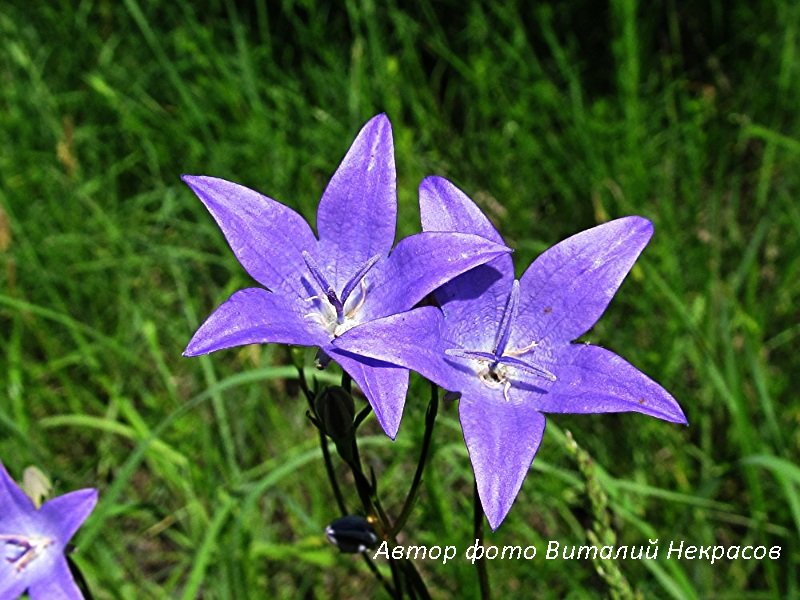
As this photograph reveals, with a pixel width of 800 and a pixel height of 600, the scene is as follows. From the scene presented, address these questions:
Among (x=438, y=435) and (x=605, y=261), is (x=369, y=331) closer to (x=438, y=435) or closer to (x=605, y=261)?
(x=605, y=261)

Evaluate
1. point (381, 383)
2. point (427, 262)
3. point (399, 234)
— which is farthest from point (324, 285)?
point (399, 234)

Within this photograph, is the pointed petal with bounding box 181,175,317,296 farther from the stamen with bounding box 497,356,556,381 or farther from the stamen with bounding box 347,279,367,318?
the stamen with bounding box 497,356,556,381

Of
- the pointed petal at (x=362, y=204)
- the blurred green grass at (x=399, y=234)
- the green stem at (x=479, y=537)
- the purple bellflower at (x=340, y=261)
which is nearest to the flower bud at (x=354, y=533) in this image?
the green stem at (x=479, y=537)

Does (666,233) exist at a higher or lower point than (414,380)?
lower

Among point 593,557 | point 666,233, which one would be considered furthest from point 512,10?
point 593,557

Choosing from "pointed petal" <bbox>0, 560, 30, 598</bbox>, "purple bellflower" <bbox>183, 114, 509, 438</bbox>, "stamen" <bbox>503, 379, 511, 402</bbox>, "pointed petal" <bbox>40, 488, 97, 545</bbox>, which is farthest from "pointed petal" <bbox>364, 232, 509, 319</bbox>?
"pointed petal" <bbox>0, 560, 30, 598</bbox>

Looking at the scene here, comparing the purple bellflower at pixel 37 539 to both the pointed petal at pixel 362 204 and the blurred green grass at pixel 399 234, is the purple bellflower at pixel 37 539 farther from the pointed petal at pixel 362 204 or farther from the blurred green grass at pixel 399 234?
the pointed petal at pixel 362 204
